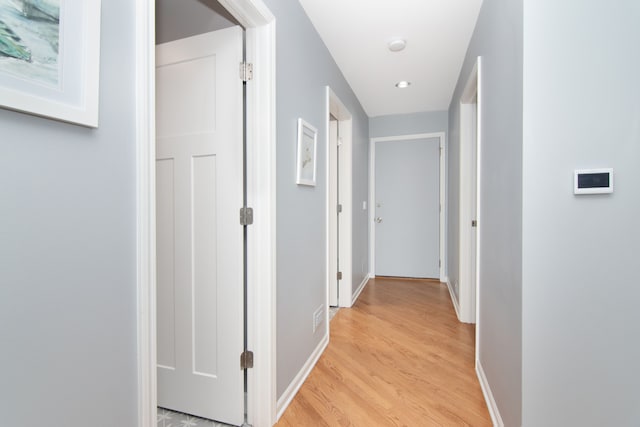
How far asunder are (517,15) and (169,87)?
169cm

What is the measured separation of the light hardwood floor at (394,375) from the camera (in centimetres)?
167

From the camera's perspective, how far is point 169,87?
168cm

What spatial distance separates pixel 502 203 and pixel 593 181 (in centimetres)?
39

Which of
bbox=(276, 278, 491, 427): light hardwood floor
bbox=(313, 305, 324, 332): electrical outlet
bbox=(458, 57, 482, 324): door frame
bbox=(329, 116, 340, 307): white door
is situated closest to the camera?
bbox=(276, 278, 491, 427): light hardwood floor

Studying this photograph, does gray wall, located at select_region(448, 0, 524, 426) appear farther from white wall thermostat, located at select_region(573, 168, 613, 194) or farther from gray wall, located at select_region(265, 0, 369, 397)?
gray wall, located at select_region(265, 0, 369, 397)

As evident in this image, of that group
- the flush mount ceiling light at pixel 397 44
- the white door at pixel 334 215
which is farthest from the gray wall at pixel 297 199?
the white door at pixel 334 215

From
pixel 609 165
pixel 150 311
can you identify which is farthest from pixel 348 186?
pixel 150 311

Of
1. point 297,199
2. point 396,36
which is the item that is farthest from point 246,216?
point 396,36

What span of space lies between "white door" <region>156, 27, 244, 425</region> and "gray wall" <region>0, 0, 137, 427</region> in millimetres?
766

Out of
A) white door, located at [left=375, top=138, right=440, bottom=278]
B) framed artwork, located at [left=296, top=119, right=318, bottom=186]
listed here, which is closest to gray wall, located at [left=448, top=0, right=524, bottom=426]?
framed artwork, located at [left=296, top=119, right=318, bottom=186]

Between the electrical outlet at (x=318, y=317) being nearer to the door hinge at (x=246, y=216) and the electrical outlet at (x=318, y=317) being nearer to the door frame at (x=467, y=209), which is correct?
the door hinge at (x=246, y=216)

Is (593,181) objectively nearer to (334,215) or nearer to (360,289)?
(334,215)

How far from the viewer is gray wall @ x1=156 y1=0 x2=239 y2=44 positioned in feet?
5.30

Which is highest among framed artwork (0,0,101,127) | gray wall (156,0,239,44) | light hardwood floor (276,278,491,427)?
gray wall (156,0,239,44)
